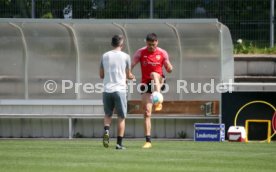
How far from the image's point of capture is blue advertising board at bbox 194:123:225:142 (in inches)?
889

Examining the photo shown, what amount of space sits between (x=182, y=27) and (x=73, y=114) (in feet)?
11.3

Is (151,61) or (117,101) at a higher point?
(151,61)

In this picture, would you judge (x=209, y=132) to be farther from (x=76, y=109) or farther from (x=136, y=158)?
(x=136, y=158)

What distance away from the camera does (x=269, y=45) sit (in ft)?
97.8

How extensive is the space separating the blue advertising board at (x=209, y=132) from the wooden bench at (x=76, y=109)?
1453 mm

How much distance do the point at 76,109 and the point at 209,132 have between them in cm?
391

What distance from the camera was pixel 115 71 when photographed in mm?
17781

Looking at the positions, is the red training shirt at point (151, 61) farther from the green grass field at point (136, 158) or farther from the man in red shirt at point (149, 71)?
the green grass field at point (136, 158)

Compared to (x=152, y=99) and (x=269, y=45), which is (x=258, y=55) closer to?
(x=269, y=45)

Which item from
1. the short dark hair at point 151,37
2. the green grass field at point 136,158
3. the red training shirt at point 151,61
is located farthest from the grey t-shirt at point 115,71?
the green grass field at point 136,158

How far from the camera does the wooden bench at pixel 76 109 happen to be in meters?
24.5

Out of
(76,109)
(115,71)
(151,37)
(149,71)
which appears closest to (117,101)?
(115,71)

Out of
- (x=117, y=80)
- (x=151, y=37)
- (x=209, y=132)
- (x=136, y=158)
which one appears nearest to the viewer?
(x=136, y=158)

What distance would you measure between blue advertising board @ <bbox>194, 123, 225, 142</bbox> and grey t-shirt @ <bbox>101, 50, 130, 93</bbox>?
17.0 ft
